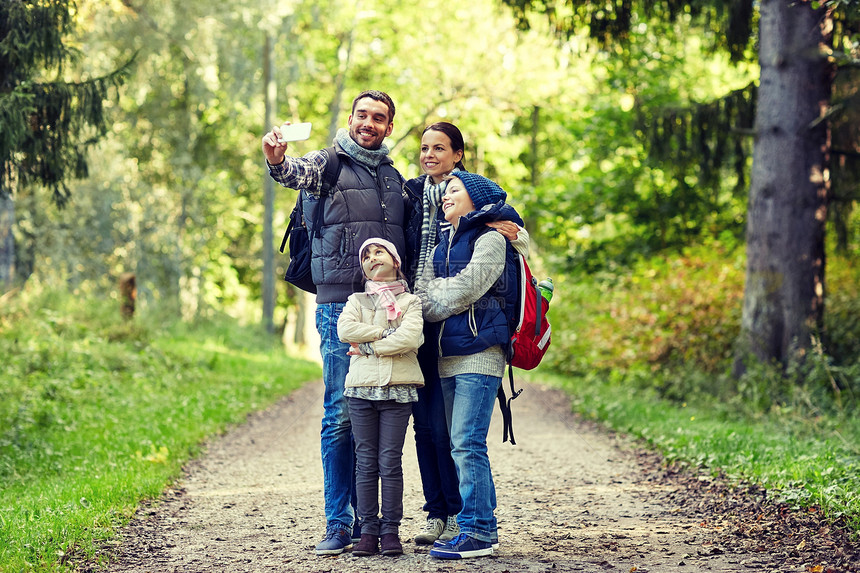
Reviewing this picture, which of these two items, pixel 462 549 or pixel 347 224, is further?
pixel 347 224

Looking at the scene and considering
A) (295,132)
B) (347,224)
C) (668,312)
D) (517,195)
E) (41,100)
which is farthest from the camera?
(517,195)

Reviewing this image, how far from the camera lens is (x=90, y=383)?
1040 centimetres

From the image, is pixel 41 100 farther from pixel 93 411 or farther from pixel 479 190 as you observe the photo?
pixel 479 190

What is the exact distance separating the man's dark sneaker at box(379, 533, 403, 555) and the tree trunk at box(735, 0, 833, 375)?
6571 millimetres

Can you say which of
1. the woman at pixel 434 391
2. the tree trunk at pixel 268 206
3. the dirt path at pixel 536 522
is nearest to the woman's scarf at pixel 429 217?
the woman at pixel 434 391

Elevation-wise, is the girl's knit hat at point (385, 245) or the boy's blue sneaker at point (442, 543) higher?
the girl's knit hat at point (385, 245)

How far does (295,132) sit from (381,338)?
1.13m

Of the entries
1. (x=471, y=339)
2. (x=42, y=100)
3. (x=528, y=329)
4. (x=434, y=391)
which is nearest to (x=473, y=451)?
(x=434, y=391)

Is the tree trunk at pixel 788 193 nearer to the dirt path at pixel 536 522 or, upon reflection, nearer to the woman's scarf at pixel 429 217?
the dirt path at pixel 536 522

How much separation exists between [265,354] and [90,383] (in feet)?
28.4

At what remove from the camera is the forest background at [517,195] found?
9570 millimetres

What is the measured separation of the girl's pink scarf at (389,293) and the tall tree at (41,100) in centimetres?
401

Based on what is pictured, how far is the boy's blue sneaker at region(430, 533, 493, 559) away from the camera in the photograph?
182 inches

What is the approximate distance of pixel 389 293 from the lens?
464 centimetres
